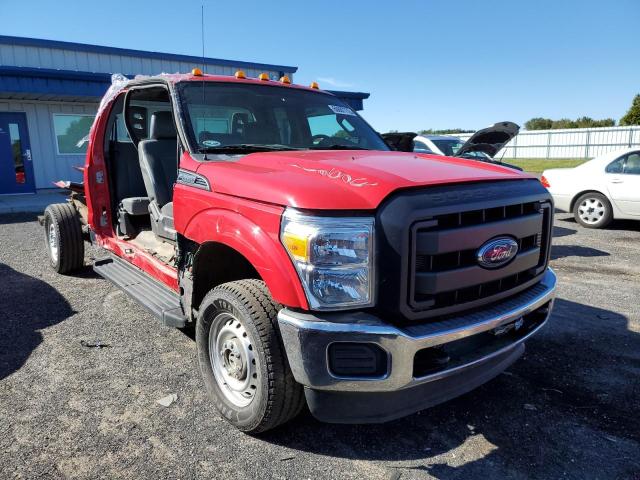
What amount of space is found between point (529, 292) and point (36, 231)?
365 inches

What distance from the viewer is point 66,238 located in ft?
18.9

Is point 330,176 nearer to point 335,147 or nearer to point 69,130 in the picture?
point 335,147

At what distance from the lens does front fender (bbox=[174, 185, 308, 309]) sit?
2254 millimetres

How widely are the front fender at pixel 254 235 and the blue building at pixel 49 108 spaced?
464 inches

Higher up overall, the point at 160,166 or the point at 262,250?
the point at 160,166

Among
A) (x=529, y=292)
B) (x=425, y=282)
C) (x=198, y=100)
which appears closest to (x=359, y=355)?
(x=425, y=282)

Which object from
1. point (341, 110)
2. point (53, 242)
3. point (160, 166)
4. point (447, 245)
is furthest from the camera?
point (53, 242)

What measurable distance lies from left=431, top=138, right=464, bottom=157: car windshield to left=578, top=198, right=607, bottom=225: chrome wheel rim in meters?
2.79

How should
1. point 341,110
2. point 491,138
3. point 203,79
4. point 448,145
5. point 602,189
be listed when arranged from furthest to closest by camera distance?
point 448,145 < point 602,189 < point 491,138 < point 341,110 < point 203,79

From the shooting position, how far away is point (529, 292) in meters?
2.90

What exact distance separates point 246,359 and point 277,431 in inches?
19.0

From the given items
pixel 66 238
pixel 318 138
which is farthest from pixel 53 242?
pixel 318 138

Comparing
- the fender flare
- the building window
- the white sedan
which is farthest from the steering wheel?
the building window

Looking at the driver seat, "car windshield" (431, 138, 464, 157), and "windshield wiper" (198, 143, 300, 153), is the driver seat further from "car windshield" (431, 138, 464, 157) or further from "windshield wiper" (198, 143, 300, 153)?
"car windshield" (431, 138, 464, 157)
